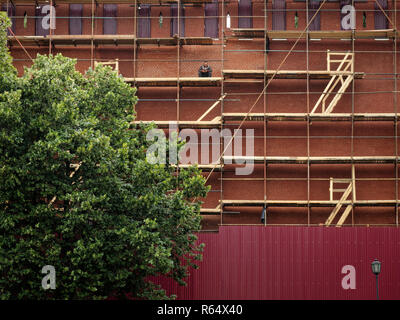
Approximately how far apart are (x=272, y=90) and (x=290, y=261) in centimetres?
908

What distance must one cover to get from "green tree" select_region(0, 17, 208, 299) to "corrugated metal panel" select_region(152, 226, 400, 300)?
412cm

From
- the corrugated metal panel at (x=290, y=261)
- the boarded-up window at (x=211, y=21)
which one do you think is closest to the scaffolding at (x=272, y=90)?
the boarded-up window at (x=211, y=21)

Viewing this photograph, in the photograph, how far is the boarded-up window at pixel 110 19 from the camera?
105 ft

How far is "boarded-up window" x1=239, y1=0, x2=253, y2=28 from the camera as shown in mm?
31922

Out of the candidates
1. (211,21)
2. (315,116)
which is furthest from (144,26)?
(315,116)

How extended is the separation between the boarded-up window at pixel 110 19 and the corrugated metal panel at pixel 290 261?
12.1 m

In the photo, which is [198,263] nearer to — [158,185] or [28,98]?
[158,185]

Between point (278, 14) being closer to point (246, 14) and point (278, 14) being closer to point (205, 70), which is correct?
point (246, 14)

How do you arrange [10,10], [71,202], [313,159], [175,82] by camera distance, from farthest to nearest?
[10,10]
[175,82]
[313,159]
[71,202]

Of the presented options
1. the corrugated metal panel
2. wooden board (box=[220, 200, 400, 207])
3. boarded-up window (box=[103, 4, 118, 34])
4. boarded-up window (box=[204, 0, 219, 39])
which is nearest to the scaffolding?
wooden board (box=[220, 200, 400, 207])

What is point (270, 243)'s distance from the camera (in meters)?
25.6

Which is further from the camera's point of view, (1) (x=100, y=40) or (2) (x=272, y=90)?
(1) (x=100, y=40)

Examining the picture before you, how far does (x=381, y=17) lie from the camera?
31.7 metres

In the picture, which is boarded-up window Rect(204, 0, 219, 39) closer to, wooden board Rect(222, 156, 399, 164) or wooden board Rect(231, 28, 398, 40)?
wooden board Rect(231, 28, 398, 40)
